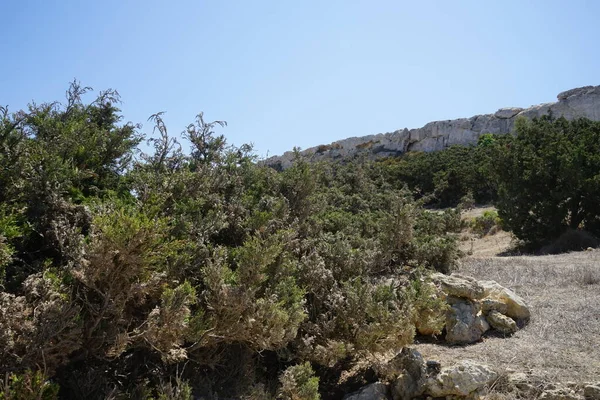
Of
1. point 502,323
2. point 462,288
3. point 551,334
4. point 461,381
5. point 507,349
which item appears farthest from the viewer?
point 462,288

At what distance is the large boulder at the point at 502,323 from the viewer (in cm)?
513

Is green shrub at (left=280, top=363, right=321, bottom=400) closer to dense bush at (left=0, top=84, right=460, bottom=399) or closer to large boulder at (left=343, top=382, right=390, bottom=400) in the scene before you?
dense bush at (left=0, top=84, right=460, bottom=399)

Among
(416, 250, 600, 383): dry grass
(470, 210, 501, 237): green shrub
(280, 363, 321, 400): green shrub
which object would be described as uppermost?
(280, 363, 321, 400): green shrub

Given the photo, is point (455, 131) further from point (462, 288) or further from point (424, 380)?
point (424, 380)

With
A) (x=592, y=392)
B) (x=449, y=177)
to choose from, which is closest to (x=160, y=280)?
(x=592, y=392)

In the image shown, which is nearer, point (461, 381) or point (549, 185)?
point (461, 381)

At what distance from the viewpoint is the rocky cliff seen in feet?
106

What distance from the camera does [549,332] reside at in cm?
497

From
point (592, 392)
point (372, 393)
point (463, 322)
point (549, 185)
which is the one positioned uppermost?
point (549, 185)

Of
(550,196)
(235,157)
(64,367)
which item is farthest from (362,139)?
(64,367)

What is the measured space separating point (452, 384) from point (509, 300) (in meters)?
1.91

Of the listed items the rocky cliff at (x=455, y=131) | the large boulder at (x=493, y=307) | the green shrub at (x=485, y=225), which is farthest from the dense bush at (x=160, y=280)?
the rocky cliff at (x=455, y=131)

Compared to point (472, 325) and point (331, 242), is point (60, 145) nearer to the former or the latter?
point (331, 242)

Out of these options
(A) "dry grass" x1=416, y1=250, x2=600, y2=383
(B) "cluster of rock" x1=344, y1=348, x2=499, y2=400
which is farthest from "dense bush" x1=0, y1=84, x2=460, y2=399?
(A) "dry grass" x1=416, y1=250, x2=600, y2=383
